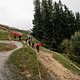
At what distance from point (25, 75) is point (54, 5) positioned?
83423mm

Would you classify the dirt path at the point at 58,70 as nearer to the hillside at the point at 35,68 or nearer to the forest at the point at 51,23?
the hillside at the point at 35,68

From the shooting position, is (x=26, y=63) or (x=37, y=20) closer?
(x=26, y=63)

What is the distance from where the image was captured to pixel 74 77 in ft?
136

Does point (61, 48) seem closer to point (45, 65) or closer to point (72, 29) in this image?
point (72, 29)

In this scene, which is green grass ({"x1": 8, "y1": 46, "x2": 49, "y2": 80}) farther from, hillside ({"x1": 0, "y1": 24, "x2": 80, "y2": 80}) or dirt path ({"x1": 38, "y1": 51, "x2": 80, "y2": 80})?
dirt path ({"x1": 38, "y1": 51, "x2": 80, "y2": 80})

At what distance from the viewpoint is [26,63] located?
4006cm

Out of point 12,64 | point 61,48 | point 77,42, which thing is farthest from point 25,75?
point 61,48

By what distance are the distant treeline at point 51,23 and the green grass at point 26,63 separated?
6324 centimetres

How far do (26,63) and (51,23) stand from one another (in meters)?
74.0

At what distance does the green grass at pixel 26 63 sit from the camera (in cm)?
3715

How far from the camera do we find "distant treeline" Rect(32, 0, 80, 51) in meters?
112

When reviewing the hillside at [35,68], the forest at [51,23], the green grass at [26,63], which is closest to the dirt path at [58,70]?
the hillside at [35,68]

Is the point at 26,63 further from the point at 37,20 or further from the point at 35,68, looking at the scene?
the point at 37,20

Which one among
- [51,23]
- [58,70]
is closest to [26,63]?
[58,70]
